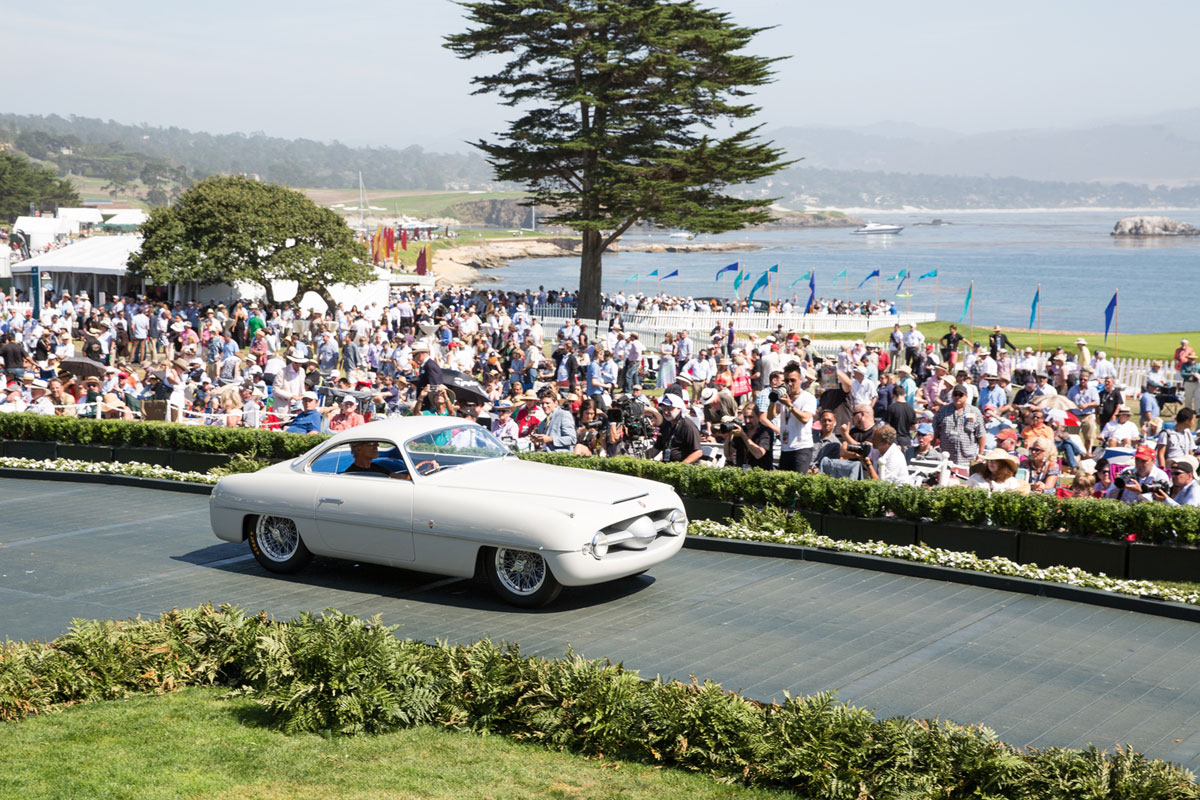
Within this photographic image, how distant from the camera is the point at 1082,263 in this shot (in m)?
→ 176

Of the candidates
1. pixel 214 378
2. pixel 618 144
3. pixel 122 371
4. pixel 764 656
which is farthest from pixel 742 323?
pixel 764 656

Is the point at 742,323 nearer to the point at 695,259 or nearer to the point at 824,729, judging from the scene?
the point at 824,729

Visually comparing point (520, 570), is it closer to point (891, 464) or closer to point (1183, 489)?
point (891, 464)

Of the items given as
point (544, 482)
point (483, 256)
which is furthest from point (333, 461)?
point (483, 256)

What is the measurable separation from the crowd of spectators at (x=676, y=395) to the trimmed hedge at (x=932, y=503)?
77cm

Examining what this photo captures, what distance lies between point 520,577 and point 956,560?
4.14 m

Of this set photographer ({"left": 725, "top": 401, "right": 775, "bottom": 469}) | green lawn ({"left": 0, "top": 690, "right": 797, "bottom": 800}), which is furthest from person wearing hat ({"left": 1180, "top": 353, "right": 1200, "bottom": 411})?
green lawn ({"left": 0, "top": 690, "right": 797, "bottom": 800})

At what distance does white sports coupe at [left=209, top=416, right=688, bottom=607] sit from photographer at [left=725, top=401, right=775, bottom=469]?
11.8 ft

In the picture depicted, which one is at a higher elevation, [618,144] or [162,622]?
[618,144]

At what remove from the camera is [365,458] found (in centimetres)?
1003

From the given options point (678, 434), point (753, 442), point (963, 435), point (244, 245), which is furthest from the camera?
point (244, 245)

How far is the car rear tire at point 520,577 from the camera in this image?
910 centimetres

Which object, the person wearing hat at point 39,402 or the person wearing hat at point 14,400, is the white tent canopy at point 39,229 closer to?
the person wearing hat at point 39,402

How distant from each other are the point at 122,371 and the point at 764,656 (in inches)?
682
